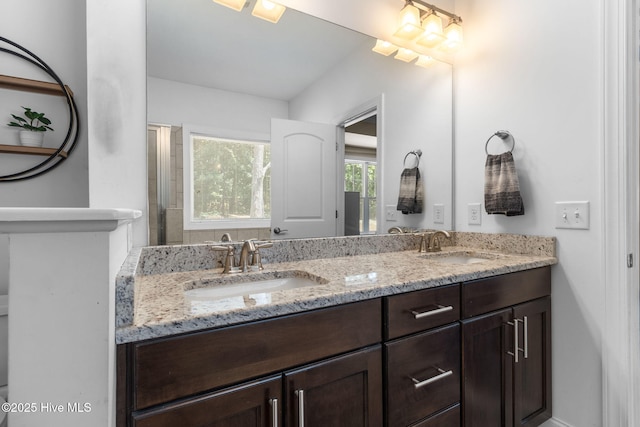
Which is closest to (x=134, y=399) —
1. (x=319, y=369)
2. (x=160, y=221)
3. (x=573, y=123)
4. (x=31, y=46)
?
(x=319, y=369)

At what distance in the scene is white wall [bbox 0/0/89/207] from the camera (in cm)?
105

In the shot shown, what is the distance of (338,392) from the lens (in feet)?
2.85

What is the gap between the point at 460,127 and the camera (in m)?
1.91

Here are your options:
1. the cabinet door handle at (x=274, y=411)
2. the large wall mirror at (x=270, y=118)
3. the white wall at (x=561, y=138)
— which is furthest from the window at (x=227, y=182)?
the white wall at (x=561, y=138)

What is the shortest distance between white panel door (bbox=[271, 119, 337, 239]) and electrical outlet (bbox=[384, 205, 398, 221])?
38 cm

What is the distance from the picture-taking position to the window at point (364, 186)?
65.9 inches

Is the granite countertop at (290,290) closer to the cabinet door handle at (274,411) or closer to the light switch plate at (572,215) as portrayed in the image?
the light switch plate at (572,215)

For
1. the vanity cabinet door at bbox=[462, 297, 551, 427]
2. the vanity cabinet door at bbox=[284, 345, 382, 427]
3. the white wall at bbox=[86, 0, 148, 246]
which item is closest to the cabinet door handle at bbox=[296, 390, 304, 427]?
the vanity cabinet door at bbox=[284, 345, 382, 427]

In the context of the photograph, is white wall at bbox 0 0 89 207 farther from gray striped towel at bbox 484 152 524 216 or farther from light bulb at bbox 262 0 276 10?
gray striped towel at bbox 484 152 524 216

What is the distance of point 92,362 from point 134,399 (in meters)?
0.16

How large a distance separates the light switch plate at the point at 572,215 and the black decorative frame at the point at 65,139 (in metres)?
2.04

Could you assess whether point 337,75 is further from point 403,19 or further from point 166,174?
point 166,174

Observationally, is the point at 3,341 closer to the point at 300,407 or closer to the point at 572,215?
the point at 300,407

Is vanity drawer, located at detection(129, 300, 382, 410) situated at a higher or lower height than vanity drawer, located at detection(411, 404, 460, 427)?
higher
